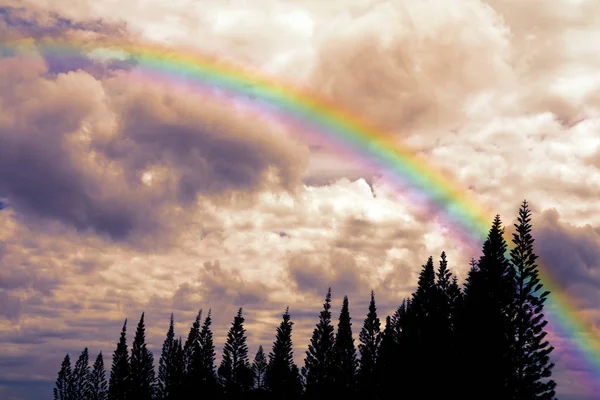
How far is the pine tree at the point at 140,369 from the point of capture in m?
127

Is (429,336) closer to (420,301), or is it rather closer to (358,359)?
(420,301)

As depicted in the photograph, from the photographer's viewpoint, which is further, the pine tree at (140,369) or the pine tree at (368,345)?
the pine tree at (140,369)

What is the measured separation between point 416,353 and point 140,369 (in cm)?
7439

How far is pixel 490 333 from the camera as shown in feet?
196

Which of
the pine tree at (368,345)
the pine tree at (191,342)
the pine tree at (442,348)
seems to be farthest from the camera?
the pine tree at (191,342)

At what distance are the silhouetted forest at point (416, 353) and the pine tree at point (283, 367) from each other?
0.17m

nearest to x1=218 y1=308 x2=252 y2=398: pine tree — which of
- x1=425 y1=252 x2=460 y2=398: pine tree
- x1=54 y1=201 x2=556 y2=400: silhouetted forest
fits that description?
x1=54 y1=201 x2=556 y2=400: silhouetted forest

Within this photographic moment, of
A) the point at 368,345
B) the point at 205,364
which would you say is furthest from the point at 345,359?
the point at 205,364

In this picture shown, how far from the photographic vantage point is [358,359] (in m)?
Answer: 108

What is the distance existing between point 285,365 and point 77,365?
2980 inches

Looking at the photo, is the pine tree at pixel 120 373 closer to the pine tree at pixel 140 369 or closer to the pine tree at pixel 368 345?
the pine tree at pixel 140 369

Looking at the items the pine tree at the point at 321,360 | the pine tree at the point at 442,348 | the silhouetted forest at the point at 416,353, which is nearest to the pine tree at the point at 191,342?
the silhouetted forest at the point at 416,353

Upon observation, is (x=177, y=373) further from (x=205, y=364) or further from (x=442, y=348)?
(x=442, y=348)

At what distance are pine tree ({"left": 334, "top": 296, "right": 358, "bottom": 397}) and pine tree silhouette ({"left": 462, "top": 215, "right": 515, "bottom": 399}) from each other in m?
46.5
